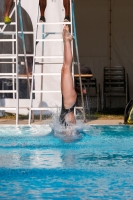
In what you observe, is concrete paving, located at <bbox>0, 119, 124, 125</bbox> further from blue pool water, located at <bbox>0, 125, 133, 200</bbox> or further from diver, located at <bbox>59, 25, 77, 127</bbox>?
diver, located at <bbox>59, 25, 77, 127</bbox>

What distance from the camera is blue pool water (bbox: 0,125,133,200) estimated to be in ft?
15.9

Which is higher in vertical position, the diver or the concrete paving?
the diver

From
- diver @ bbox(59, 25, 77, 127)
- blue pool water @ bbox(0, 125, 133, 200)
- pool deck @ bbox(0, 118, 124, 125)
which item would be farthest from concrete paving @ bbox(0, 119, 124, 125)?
diver @ bbox(59, 25, 77, 127)

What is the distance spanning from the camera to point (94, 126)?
9227mm

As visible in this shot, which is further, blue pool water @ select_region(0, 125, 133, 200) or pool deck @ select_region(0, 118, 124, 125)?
pool deck @ select_region(0, 118, 124, 125)

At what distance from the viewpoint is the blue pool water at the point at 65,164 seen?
485 cm

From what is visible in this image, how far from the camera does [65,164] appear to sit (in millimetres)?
5984

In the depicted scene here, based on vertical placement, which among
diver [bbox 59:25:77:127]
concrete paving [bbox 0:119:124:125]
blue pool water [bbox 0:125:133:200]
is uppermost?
diver [bbox 59:25:77:127]

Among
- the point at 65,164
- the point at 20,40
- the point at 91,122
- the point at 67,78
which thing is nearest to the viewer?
the point at 65,164

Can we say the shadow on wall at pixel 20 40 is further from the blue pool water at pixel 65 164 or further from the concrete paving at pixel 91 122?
the blue pool water at pixel 65 164

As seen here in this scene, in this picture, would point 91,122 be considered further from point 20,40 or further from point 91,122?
point 20,40

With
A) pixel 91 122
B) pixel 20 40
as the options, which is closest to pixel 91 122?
pixel 91 122

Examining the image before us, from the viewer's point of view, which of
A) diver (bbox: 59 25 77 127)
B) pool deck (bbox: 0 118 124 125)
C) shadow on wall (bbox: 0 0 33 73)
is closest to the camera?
diver (bbox: 59 25 77 127)

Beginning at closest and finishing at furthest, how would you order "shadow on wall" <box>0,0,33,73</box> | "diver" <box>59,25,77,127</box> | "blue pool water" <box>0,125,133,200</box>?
"blue pool water" <box>0,125,133,200</box>
"diver" <box>59,25,77,127</box>
"shadow on wall" <box>0,0,33,73</box>
